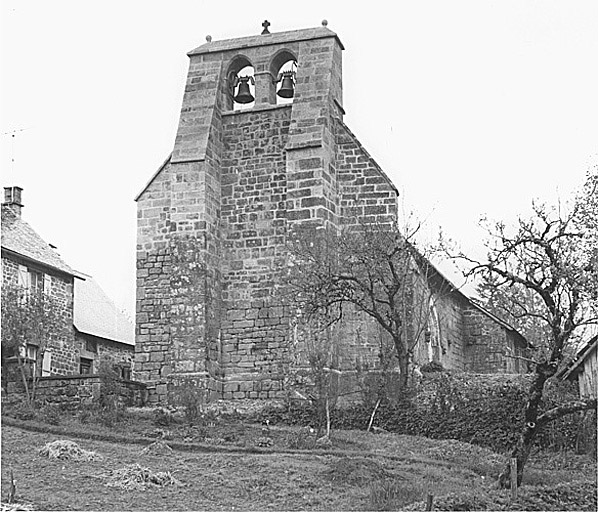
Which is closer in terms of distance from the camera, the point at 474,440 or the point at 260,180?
the point at 474,440

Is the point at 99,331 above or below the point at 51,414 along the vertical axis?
above

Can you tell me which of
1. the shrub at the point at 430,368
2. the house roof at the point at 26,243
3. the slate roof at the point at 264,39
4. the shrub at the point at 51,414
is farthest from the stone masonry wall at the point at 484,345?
the shrub at the point at 51,414

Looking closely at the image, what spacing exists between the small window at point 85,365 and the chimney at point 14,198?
211 inches

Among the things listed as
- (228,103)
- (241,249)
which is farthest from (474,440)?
(228,103)

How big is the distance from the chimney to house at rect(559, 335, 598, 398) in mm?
20436

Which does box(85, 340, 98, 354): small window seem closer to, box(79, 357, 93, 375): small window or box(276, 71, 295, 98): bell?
box(79, 357, 93, 375): small window

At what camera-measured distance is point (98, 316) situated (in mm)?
37938

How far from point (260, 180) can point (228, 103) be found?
2.32 metres

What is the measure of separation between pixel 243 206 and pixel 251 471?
455 inches

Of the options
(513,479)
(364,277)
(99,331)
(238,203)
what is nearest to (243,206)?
(238,203)

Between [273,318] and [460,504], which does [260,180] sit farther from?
[460,504]

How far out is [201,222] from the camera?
83.9 ft

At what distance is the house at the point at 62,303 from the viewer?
32.2 metres

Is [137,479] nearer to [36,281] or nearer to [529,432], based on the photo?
[529,432]
